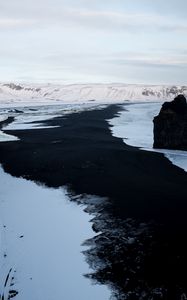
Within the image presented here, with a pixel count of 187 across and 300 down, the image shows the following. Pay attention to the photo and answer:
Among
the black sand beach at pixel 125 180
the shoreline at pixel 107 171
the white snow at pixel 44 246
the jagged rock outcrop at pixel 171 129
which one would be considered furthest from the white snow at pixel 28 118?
the white snow at pixel 44 246

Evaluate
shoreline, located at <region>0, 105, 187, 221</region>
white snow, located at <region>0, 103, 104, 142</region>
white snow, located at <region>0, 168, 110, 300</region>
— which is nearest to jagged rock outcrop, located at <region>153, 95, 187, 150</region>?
shoreline, located at <region>0, 105, 187, 221</region>

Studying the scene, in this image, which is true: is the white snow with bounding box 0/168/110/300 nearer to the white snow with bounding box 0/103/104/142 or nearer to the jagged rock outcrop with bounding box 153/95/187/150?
the jagged rock outcrop with bounding box 153/95/187/150

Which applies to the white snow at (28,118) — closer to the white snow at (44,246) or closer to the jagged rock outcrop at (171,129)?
the jagged rock outcrop at (171,129)

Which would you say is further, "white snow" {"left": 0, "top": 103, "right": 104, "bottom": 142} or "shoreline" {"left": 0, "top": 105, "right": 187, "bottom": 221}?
"white snow" {"left": 0, "top": 103, "right": 104, "bottom": 142}

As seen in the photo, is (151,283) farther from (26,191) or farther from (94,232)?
(26,191)

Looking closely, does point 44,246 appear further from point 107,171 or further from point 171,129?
point 171,129

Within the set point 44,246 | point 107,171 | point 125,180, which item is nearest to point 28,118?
point 107,171

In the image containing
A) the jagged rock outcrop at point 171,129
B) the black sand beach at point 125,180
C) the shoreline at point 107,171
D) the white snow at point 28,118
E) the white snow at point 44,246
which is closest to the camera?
the white snow at point 44,246
